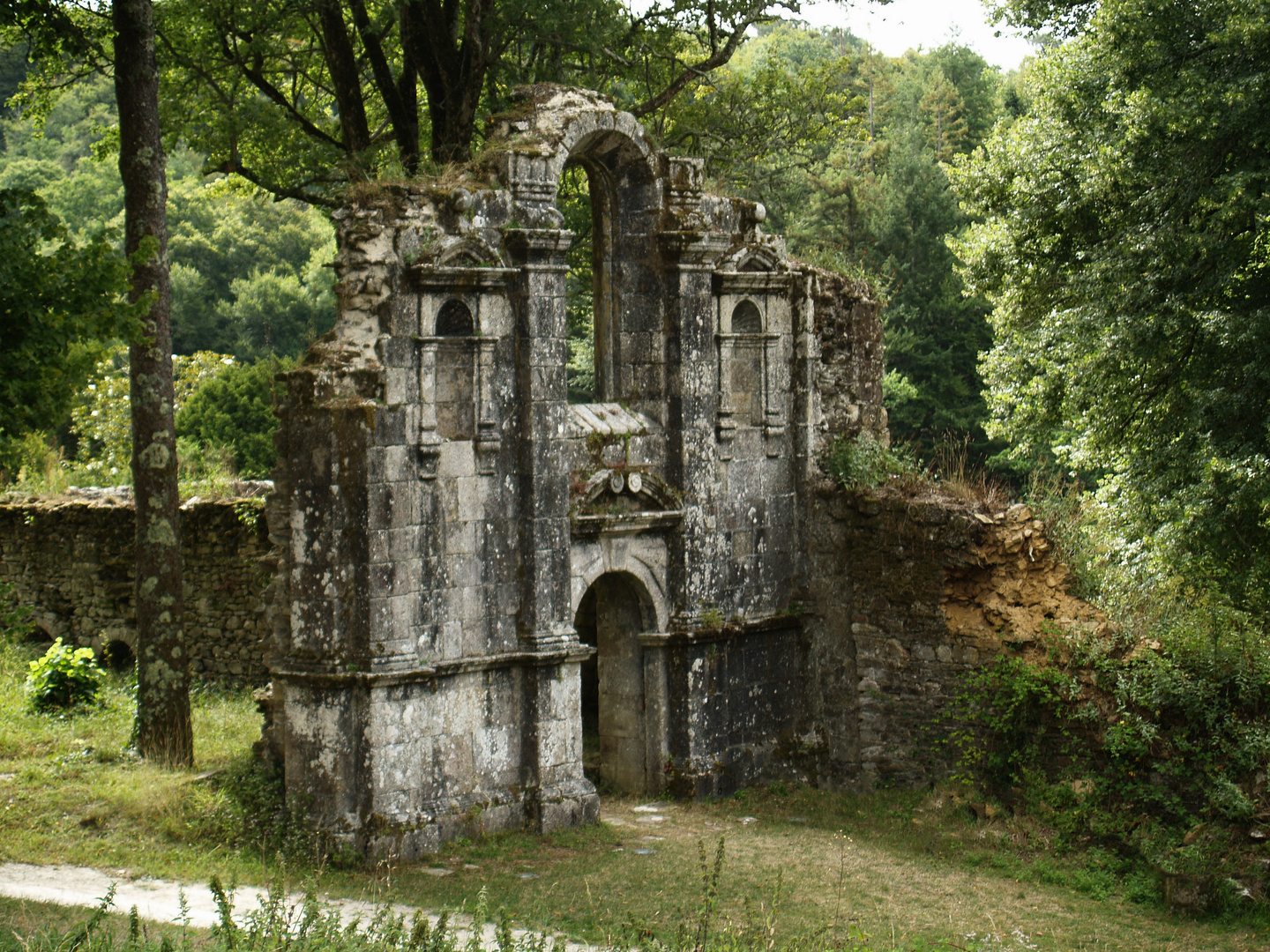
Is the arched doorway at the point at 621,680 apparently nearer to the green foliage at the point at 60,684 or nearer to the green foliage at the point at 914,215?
the green foliage at the point at 60,684

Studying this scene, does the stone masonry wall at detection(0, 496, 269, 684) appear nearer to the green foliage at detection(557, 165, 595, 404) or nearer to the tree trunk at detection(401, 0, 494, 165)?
the green foliage at detection(557, 165, 595, 404)

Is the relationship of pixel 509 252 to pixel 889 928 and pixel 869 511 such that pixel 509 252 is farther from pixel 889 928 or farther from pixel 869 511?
pixel 889 928

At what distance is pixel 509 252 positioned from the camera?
12227 millimetres

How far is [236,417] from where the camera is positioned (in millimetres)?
31016

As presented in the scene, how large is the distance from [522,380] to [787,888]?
15.8 feet

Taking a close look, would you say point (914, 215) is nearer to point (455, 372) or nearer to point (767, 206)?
point (767, 206)

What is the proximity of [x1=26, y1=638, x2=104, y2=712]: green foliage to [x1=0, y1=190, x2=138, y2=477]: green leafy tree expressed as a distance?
744cm

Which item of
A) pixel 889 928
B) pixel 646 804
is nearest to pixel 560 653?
pixel 646 804

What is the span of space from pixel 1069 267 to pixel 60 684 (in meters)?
12.0

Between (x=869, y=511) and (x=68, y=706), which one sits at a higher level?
(x=869, y=511)

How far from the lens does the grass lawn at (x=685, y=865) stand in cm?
1009

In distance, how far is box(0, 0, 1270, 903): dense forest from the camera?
11.0 meters

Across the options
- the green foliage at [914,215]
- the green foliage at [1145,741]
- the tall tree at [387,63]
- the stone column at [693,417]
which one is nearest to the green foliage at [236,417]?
the tall tree at [387,63]

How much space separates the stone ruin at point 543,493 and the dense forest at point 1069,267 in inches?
48.9
